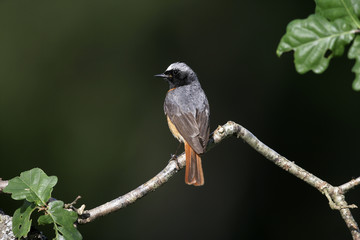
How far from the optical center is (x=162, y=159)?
263 inches

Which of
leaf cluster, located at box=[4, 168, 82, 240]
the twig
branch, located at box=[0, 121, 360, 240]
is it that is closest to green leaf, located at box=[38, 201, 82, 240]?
leaf cluster, located at box=[4, 168, 82, 240]

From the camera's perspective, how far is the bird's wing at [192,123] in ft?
11.6

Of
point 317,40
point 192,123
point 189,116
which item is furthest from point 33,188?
point 189,116

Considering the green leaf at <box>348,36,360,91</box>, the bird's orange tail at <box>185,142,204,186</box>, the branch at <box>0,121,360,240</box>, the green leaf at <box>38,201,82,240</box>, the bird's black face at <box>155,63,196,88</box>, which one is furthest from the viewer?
the bird's black face at <box>155,63,196,88</box>

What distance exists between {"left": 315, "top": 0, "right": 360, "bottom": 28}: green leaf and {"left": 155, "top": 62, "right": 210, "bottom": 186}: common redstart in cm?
175

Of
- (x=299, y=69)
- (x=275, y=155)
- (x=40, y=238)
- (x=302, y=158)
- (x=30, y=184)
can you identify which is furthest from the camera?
(x=302, y=158)

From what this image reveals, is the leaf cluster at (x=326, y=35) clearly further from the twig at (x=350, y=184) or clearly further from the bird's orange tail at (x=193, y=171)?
the bird's orange tail at (x=193, y=171)

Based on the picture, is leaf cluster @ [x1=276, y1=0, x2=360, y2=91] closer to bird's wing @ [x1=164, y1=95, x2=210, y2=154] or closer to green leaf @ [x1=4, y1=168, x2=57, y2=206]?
green leaf @ [x1=4, y1=168, x2=57, y2=206]

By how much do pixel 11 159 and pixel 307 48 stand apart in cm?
532

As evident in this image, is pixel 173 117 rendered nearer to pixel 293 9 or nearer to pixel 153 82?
pixel 153 82

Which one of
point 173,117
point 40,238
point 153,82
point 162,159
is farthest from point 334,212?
point 40,238

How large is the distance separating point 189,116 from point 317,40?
2261mm

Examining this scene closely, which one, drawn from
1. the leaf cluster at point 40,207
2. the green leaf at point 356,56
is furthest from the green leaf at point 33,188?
the green leaf at point 356,56

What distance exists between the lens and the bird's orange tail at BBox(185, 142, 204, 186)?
3.49 m
